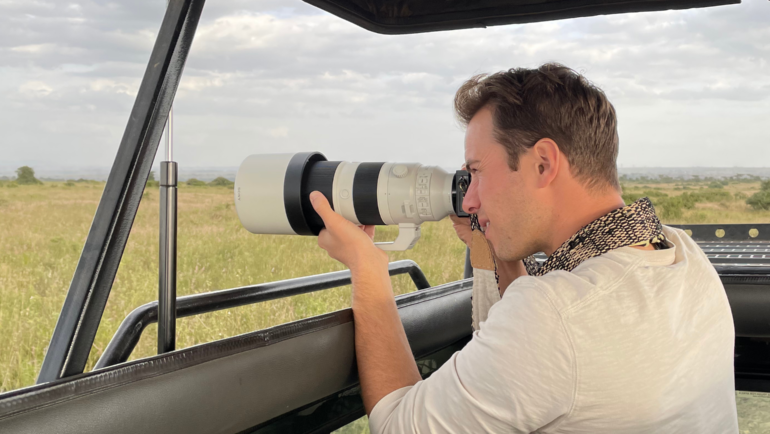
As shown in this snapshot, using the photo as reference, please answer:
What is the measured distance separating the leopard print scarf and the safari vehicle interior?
15.6 inches

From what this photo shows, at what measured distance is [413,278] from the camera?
5.33 ft

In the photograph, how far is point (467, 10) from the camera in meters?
1.35

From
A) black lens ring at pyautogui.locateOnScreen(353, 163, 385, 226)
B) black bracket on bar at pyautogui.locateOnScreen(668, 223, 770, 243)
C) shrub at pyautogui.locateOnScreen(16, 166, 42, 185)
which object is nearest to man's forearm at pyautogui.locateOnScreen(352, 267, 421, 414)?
black lens ring at pyautogui.locateOnScreen(353, 163, 385, 226)

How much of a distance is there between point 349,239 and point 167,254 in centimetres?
33

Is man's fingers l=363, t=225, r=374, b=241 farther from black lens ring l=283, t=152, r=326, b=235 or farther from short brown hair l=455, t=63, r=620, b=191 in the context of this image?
short brown hair l=455, t=63, r=620, b=191

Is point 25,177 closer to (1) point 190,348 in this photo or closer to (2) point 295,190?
(2) point 295,190

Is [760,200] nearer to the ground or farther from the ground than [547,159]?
nearer to the ground

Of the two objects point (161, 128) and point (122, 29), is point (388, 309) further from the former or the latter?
point (122, 29)

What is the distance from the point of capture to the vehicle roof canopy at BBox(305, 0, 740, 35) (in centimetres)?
130

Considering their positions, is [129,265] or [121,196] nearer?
[121,196]

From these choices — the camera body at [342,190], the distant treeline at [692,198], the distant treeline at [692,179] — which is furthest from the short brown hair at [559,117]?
the distant treeline at [692,198]

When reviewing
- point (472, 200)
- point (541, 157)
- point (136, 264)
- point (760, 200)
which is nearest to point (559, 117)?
point (541, 157)

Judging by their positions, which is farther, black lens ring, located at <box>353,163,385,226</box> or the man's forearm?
black lens ring, located at <box>353,163,385,226</box>

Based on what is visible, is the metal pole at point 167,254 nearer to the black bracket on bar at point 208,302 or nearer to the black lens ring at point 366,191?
the black bracket on bar at point 208,302
